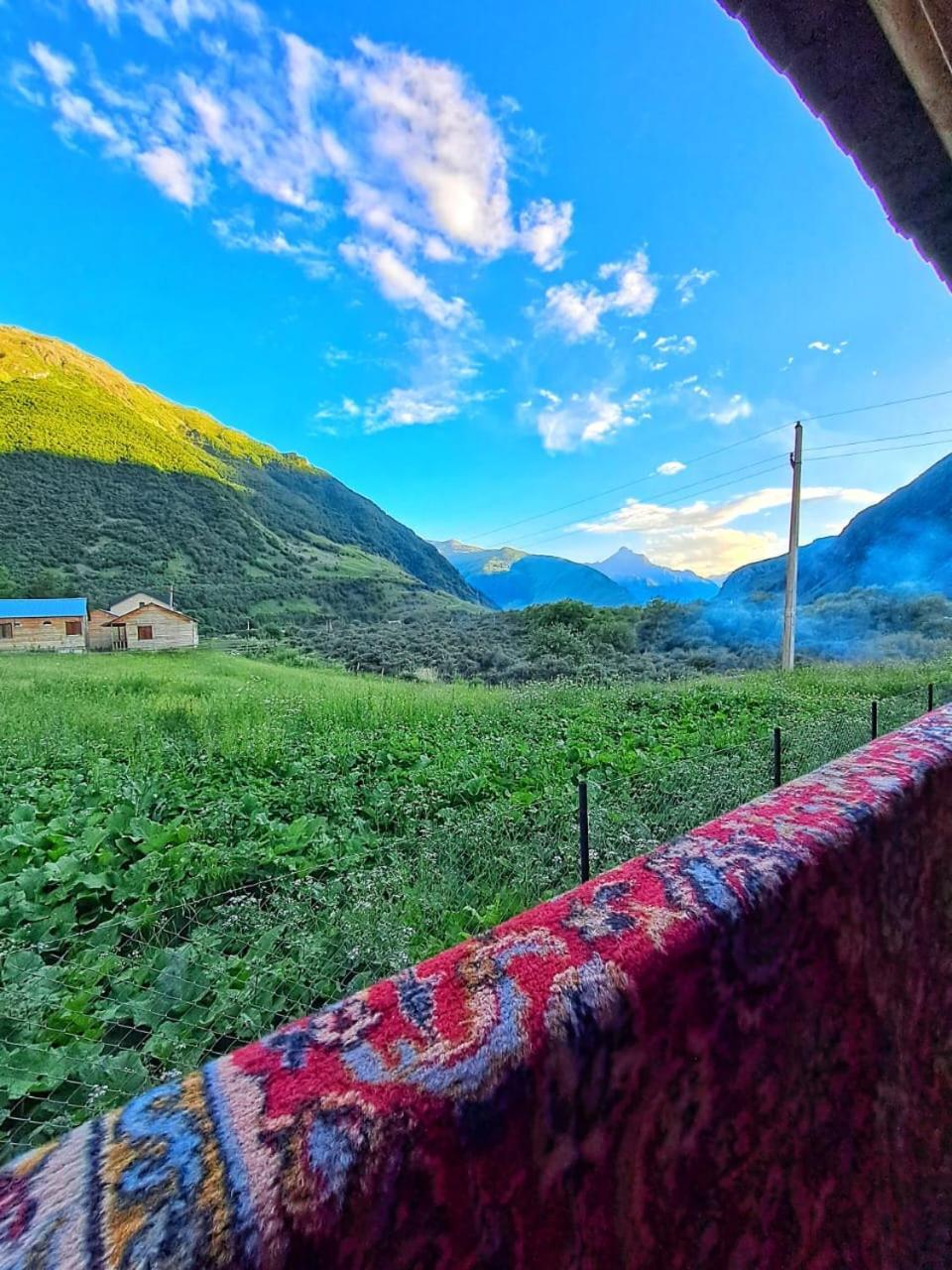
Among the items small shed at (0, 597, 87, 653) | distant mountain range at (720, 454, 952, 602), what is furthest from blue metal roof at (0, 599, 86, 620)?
distant mountain range at (720, 454, 952, 602)

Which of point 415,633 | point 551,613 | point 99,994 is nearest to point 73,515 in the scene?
point 415,633

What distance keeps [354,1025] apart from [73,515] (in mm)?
7965

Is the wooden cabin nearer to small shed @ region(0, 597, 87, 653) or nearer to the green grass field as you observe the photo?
small shed @ region(0, 597, 87, 653)

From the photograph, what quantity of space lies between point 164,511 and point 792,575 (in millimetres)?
8858

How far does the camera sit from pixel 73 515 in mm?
6477

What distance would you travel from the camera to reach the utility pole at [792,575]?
7.46 m

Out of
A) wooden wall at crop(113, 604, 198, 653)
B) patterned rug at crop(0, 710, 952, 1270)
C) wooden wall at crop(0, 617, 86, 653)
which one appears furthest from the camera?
wooden wall at crop(113, 604, 198, 653)

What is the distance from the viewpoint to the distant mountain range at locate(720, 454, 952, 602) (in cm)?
902

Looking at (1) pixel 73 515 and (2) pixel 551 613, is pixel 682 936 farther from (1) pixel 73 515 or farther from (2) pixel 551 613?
(1) pixel 73 515

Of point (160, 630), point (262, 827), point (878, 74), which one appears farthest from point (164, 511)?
point (878, 74)

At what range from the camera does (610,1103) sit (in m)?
0.42

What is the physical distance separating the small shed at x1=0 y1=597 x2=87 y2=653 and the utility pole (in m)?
8.39

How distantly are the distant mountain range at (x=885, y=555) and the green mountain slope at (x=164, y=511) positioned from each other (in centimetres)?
572

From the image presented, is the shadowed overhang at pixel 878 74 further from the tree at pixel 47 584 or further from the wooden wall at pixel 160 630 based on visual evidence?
the tree at pixel 47 584
